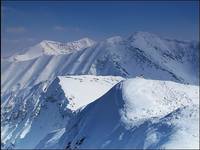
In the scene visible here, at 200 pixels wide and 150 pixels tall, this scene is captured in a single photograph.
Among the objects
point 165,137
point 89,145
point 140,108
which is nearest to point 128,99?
point 140,108

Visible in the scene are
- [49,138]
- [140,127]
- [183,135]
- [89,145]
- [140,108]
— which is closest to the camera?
[183,135]

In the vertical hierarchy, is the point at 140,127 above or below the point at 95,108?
above

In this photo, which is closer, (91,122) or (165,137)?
(165,137)

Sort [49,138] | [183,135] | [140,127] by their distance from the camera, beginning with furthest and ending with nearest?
[49,138]
[140,127]
[183,135]

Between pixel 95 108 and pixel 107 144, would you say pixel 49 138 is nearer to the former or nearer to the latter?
pixel 95 108

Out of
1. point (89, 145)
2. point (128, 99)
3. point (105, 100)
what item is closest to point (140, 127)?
point (89, 145)

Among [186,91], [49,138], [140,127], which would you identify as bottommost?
[49,138]
